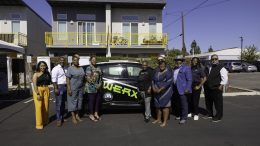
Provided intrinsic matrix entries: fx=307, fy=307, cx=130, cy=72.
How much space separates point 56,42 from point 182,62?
58.7 feet

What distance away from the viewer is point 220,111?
8.52 m

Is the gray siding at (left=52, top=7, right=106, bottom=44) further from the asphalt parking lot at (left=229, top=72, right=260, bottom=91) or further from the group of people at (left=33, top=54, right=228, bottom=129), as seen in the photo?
the group of people at (left=33, top=54, right=228, bottom=129)

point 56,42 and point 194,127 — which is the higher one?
point 56,42

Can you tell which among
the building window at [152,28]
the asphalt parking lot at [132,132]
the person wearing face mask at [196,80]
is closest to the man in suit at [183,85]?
the asphalt parking lot at [132,132]

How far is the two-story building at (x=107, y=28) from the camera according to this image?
24.6 m

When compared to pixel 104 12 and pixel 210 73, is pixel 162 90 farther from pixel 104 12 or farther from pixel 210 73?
pixel 104 12

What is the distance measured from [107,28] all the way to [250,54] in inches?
1894

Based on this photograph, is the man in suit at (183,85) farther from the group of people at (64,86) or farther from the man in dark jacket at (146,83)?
the group of people at (64,86)

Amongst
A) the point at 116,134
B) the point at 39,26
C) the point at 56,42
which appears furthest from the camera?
the point at 39,26

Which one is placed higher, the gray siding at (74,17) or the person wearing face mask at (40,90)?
the gray siding at (74,17)

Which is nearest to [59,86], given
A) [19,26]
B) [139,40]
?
[139,40]

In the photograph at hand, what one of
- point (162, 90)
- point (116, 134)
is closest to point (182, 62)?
point (162, 90)

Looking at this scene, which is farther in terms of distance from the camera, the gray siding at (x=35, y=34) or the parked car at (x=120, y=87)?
the gray siding at (x=35, y=34)

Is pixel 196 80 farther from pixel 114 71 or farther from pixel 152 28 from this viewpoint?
pixel 152 28
